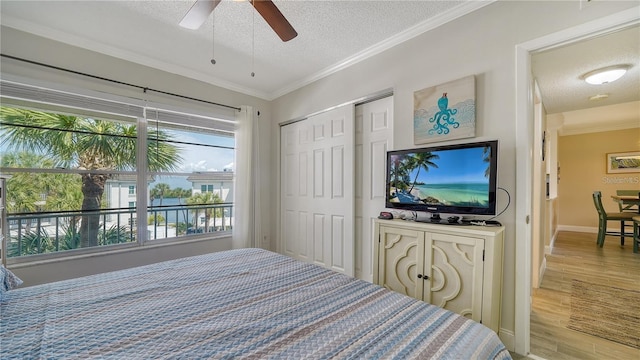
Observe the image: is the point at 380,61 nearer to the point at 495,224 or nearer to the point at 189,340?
the point at 495,224

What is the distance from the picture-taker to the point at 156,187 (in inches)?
119

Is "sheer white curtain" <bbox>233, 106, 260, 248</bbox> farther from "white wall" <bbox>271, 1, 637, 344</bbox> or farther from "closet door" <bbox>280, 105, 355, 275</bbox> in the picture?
"white wall" <bbox>271, 1, 637, 344</bbox>

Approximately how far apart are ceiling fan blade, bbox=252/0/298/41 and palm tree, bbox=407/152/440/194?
1317 millimetres

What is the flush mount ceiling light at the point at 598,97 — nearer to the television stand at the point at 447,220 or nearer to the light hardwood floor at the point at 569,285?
the light hardwood floor at the point at 569,285

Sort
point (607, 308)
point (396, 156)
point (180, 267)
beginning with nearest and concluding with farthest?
point (180, 267), point (396, 156), point (607, 308)

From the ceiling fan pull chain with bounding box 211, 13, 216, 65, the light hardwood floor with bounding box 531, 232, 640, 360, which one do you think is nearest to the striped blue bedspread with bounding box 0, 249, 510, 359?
the light hardwood floor with bounding box 531, 232, 640, 360

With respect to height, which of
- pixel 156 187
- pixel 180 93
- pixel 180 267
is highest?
pixel 180 93

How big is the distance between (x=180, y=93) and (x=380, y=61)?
2.37m

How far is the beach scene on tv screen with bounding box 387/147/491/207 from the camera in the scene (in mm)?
1776

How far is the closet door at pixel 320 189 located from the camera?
9.55 ft

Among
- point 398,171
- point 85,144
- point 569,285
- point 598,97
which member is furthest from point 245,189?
point 598,97

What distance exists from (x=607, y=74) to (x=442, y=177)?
240 cm

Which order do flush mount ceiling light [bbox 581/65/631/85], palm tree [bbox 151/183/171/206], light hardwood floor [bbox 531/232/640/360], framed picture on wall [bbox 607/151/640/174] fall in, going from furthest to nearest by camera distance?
1. framed picture on wall [bbox 607/151/640/174]
2. palm tree [bbox 151/183/171/206]
3. flush mount ceiling light [bbox 581/65/631/85]
4. light hardwood floor [bbox 531/232/640/360]

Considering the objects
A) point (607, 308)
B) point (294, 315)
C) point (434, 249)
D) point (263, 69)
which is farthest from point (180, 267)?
point (607, 308)
